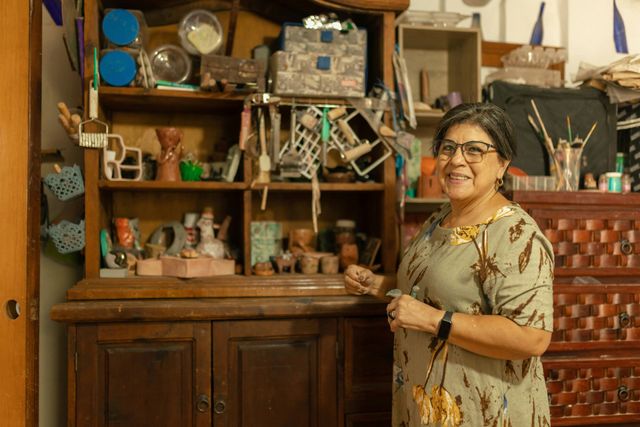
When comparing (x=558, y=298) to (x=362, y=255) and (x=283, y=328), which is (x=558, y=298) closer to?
(x=362, y=255)

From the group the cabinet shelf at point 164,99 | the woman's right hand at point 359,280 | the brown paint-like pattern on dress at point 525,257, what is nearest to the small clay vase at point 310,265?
the woman's right hand at point 359,280

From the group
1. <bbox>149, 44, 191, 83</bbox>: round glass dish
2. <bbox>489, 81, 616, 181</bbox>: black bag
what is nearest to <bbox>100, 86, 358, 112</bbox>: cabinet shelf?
<bbox>149, 44, 191, 83</bbox>: round glass dish

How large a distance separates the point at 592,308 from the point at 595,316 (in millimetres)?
31

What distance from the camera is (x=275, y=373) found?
1.84 metres

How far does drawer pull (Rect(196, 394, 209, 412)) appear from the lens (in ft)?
5.85

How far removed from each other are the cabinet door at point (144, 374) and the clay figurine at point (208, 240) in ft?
1.31

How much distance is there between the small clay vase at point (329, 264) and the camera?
2.10 metres

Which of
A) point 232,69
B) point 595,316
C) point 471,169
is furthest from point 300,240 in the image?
point 595,316

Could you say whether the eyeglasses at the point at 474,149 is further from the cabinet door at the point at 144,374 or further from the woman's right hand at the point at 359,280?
the cabinet door at the point at 144,374

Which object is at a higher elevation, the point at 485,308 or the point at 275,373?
the point at 485,308

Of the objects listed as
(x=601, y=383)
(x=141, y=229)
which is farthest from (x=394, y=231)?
(x=141, y=229)

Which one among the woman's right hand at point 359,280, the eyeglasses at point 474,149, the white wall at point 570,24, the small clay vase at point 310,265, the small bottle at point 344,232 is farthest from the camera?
the white wall at point 570,24

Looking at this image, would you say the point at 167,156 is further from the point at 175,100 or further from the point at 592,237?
the point at 592,237

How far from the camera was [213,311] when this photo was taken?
70.1 inches
